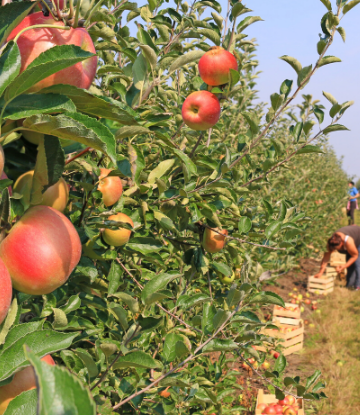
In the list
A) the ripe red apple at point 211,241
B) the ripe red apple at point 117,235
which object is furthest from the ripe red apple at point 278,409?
the ripe red apple at point 117,235

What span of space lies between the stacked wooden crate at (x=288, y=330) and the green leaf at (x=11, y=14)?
479 centimetres

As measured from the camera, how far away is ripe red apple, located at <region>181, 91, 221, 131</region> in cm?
146

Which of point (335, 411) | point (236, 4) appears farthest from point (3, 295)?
point (335, 411)

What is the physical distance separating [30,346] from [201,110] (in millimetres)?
1067

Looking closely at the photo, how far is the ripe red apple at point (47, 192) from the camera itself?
77 centimetres

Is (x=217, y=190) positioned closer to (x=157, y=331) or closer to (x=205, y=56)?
(x=205, y=56)

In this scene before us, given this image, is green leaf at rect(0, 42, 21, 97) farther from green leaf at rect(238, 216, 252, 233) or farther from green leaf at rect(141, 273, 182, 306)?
green leaf at rect(238, 216, 252, 233)

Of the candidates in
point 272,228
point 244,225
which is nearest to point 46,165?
point 244,225

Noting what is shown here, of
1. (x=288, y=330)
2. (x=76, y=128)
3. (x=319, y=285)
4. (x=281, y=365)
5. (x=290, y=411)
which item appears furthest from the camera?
(x=319, y=285)

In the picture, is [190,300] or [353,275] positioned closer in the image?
[190,300]

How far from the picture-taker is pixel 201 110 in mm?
1452

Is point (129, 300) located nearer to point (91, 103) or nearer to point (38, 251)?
point (38, 251)

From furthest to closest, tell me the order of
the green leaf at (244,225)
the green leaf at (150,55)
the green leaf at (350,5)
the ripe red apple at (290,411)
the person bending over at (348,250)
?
the person bending over at (348,250)
the ripe red apple at (290,411)
the green leaf at (244,225)
the green leaf at (350,5)
the green leaf at (150,55)

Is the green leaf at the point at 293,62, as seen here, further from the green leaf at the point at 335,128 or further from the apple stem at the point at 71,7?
the apple stem at the point at 71,7
